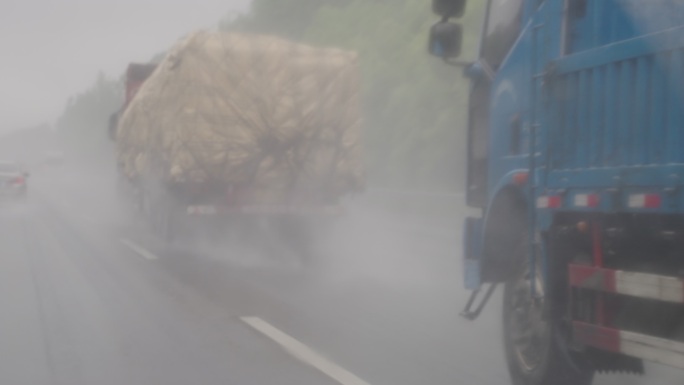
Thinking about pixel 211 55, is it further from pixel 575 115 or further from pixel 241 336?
pixel 575 115

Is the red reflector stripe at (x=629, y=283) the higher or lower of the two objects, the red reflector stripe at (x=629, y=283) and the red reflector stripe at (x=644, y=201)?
the lower

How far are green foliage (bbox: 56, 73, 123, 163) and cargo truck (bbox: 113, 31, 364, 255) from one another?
71.6 m

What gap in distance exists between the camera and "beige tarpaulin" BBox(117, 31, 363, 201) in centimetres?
1658

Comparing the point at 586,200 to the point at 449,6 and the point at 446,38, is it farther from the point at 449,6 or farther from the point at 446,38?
the point at 446,38

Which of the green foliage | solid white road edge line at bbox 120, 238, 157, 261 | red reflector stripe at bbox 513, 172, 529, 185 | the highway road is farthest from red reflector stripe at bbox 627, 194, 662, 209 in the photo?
the green foliage

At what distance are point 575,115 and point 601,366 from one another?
1.48 meters

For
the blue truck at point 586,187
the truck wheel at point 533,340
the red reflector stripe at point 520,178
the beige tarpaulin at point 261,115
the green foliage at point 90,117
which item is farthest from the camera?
the green foliage at point 90,117

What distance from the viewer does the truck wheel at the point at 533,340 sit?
674 centimetres

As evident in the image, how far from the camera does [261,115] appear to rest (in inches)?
661

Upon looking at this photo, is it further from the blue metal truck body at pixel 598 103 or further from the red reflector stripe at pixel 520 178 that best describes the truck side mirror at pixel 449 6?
the red reflector stripe at pixel 520 178

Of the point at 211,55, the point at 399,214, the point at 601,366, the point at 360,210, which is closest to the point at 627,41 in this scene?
the point at 601,366

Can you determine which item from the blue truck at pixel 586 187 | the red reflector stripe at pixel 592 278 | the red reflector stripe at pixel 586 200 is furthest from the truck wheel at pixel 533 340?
the red reflector stripe at pixel 586 200

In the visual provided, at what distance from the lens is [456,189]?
31.7 metres

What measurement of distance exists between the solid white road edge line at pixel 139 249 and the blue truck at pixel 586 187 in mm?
9993
